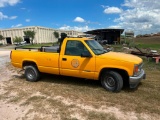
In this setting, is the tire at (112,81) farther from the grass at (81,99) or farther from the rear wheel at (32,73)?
the rear wheel at (32,73)

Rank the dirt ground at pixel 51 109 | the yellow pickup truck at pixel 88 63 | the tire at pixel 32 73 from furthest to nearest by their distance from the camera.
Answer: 1. the tire at pixel 32 73
2. the yellow pickup truck at pixel 88 63
3. the dirt ground at pixel 51 109

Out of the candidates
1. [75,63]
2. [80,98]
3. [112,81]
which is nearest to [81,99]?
[80,98]

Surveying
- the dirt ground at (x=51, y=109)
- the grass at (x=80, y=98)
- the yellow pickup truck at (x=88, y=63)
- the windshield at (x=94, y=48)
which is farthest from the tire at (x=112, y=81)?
the dirt ground at (x=51, y=109)

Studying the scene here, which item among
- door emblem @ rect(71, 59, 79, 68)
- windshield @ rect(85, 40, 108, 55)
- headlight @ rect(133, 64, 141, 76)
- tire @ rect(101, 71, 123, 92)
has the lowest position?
tire @ rect(101, 71, 123, 92)

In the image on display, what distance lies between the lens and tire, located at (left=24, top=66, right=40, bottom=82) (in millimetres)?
7402

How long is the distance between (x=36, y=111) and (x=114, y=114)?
2.01m

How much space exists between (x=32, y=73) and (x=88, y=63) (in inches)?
109

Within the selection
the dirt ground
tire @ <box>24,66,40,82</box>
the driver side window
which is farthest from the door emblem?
tire @ <box>24,66,40,82</box>

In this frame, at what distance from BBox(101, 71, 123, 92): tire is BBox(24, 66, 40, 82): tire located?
2929mm

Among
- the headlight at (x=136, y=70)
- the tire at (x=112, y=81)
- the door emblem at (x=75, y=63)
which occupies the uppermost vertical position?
the door emblem at (x=75, y=63)

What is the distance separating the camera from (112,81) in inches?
232

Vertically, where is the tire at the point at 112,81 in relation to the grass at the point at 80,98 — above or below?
above

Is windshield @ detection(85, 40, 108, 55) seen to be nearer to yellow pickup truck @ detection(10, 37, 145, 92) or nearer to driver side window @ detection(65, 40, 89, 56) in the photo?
yellow pickup truck @ detection(10, 37, 145, 92)

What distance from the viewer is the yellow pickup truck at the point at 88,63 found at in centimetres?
562
